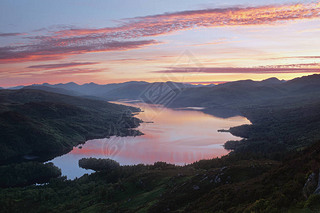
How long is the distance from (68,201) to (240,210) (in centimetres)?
5952

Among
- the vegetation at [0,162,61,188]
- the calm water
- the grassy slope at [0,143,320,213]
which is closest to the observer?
the grassy slope at [0,143,320,213]

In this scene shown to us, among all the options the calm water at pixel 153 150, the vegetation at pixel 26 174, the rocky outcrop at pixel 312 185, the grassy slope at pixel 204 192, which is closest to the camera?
the rocky outcrop at pixel 312 185

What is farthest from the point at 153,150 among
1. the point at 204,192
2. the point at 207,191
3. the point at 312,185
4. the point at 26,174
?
the point at 312,185

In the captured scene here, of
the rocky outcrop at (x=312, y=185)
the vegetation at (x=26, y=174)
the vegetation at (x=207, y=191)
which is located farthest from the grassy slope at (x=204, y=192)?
the vegetation at (x=26, y=174)

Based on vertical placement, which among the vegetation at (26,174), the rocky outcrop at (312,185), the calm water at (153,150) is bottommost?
the vegetation at (26,174)

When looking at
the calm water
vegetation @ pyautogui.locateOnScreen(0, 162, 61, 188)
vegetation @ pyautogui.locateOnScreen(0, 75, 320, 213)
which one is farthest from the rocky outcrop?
vegetation @ pyautogui.locateOnScreen(0, 162, 61, 188)

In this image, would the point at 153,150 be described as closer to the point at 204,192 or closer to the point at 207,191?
the point at 204,192

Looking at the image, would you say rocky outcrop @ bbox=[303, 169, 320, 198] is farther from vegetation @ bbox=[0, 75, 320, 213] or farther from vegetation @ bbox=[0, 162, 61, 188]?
vegetation @ bbox=[0, 162, 61, 188]

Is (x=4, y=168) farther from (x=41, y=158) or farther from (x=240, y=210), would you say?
(x=240, y=210)

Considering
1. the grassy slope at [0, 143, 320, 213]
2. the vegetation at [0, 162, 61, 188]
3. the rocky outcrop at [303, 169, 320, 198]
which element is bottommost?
the vegetation at [0, 162, 61, 188]

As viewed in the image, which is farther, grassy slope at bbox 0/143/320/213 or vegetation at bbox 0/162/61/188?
vegetation at bbox 0/162/61/188

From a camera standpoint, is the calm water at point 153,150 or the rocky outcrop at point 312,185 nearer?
the rocky outcrop at point 312,185

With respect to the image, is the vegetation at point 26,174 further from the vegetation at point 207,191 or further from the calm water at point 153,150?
the vegetation at point 207,191

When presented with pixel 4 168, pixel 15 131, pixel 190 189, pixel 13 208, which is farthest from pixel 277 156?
pixel 15 131
